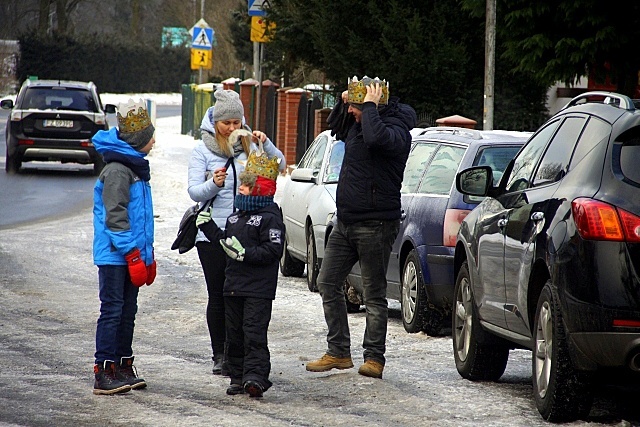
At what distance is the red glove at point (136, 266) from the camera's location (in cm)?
763

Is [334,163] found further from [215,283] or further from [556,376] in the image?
[556,376]

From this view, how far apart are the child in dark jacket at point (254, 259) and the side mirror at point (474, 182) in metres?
1.22

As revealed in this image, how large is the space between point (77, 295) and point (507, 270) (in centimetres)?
556

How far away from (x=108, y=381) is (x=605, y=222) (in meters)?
2.99

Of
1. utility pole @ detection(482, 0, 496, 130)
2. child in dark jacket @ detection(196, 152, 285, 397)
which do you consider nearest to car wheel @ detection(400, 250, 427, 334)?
child in dark jacket @ detection(196, 152, 285, 397)

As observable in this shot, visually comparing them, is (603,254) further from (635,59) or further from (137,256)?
(635,59)

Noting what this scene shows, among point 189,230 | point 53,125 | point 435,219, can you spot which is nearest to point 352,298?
point 435,219

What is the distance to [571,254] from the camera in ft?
20.9

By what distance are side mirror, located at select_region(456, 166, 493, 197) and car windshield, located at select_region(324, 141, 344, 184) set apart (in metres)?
4.83

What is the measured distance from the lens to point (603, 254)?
623cm


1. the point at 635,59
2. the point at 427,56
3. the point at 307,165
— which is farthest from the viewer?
the point at 427,56

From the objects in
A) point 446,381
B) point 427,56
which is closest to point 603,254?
point 446,381

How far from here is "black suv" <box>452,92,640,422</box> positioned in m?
6.21

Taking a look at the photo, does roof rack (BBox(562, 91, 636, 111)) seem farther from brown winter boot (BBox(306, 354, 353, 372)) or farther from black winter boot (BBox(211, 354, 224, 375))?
black winter boot (BBox(211, 354, 224, 375))
